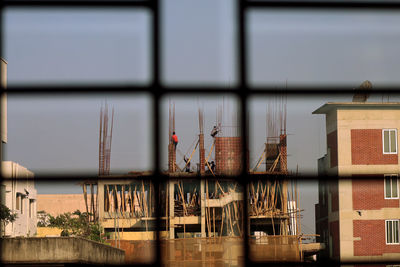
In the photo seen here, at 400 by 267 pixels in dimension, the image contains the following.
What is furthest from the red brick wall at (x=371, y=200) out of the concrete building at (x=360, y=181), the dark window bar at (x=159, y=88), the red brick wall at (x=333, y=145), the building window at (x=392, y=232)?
the dark window bar at (x=159, y=88)

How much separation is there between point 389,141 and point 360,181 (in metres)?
1.04

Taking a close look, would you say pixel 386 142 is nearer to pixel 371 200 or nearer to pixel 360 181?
pixel 371 200

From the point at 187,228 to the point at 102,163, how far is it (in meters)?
14.8

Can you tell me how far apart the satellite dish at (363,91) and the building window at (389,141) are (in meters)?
0.57

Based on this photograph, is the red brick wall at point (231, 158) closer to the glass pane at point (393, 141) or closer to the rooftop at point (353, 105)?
the rooftop at point (353, 105)

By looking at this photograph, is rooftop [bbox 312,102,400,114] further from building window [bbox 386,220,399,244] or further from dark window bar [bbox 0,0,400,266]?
building window [bbox 386,220,399,244]

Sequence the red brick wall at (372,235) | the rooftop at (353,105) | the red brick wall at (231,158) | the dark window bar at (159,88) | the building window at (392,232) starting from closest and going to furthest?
1. the dark window bar at (159,88)
2. the red brick wall at (231,158)
3. the rooftop at (353,105)
4. the red brick wall at (372,235)
5. the building window at (392,232)

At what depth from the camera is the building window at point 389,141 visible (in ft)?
7.18

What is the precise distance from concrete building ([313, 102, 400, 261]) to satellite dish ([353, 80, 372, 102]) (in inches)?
1.7

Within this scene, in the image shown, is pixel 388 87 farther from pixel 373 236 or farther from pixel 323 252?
pixel 373 236

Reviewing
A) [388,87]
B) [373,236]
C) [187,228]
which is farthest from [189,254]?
[388,87]

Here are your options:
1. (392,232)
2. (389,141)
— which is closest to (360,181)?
(389,141)

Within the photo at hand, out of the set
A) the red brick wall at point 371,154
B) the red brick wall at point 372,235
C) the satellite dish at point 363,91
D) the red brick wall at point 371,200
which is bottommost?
the red brick wall at point 372,235

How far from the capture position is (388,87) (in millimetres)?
1316
